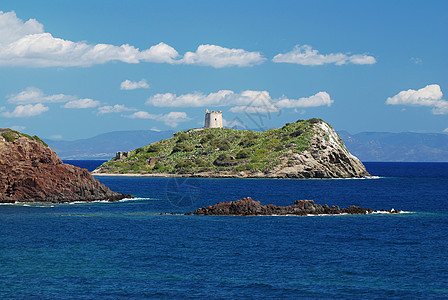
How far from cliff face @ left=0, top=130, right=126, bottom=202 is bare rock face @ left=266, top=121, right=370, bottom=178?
291 feet

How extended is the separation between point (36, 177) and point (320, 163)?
104 m

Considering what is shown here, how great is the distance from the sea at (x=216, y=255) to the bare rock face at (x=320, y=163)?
3560 inches

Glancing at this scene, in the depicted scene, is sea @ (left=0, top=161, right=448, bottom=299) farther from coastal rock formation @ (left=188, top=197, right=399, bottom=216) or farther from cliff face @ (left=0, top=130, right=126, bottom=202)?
cliff face @ (left=0, top=130, right=126, bottom=202)

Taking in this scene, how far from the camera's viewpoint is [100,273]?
4000 cm

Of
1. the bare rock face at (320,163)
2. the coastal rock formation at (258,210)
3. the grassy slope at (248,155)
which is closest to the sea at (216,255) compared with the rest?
the coastal rock formation at (258,210)

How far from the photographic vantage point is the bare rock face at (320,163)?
171 m

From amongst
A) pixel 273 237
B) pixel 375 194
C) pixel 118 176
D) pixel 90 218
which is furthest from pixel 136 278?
pixel 118 176

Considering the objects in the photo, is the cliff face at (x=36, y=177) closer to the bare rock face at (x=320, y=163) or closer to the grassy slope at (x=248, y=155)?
the bare rock face at (x=320, y=163)

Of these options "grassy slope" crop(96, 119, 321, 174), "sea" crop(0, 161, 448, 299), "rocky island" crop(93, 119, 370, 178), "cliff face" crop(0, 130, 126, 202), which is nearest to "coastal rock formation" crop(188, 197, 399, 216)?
"sea" crop(0, 161, 448, 299)

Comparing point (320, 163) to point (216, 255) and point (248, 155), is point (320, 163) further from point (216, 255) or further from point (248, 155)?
point (216, 255)

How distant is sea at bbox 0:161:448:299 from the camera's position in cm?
3588

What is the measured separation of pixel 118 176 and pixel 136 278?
15998 cm

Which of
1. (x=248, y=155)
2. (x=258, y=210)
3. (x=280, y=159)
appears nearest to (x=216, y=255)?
(x=258, y=210)

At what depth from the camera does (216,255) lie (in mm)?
47125
